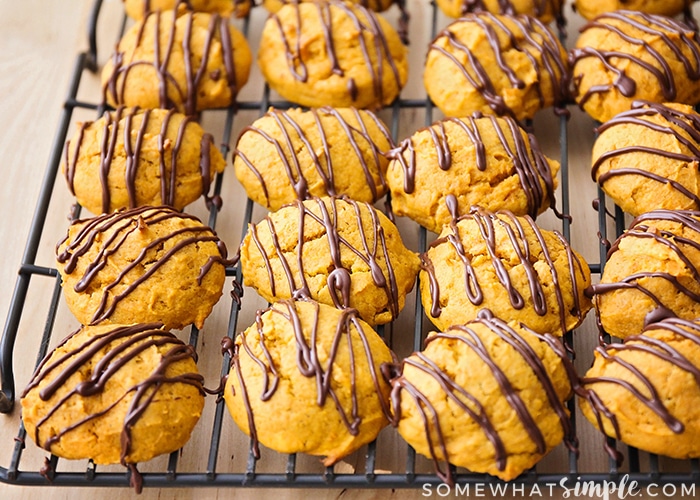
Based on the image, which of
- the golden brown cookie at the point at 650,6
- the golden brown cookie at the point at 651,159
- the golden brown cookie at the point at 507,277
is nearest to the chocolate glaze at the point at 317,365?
the golden brown cookie at the point at 507,277

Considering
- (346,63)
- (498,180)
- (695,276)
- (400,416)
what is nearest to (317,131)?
(346,63)

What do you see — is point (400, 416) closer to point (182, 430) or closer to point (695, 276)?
point (182, 430)

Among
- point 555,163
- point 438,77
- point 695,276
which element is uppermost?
point 438,77

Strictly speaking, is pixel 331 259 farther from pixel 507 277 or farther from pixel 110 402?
pixel 110 402

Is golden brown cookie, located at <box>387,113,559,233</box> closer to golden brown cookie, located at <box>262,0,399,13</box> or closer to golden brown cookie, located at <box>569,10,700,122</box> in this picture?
golden brown cookie, located at <box>569,10,700,122</box>

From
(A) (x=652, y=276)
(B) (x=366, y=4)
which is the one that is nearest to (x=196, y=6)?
(B) (x=366, y=4)

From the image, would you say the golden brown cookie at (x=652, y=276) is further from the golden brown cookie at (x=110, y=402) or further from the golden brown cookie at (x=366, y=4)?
the golden brown cookie at (x=366, y=4)

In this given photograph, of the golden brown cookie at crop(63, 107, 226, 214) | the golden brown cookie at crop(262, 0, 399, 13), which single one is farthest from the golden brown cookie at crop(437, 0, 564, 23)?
the golden brown cookie at crop(63, 107, 226, 214)
